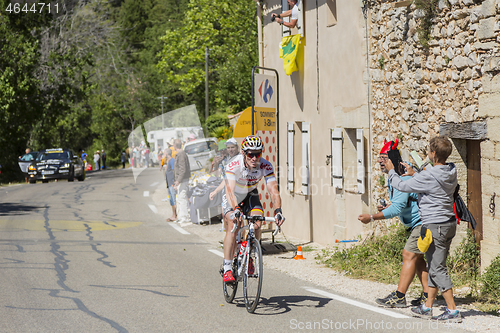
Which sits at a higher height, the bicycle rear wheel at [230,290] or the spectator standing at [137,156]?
the spectator standing at [137,156]

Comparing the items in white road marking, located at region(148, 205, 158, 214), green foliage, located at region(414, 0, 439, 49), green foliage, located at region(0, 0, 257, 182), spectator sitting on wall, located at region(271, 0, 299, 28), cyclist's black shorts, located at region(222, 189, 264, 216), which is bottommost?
white road marking, located at region(148, 205, 158, 214)

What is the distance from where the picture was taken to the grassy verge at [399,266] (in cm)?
670

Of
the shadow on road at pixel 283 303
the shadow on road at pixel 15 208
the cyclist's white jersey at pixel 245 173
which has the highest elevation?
the cyclist's white jersey at pixel 245 173

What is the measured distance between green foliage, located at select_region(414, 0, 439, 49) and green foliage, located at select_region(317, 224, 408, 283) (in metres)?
2.80

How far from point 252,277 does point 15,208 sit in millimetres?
13566

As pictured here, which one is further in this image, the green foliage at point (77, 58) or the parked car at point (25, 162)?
the green foliage at point (77, 58)

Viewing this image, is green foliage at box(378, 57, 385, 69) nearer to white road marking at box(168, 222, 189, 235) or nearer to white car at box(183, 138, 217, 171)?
white road marking at box(168, 222, 189, 235)

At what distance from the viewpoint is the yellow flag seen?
1339 cm

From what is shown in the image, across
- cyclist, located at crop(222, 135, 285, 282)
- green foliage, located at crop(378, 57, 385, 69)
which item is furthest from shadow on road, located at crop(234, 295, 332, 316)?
green foliage, located at crop(378, 57, 385, 69)

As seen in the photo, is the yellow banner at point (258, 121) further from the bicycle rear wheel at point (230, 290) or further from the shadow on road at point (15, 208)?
the shadow on road at point (15, 208)

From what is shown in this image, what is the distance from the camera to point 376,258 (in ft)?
28.8

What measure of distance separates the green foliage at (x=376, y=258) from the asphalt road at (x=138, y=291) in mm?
936

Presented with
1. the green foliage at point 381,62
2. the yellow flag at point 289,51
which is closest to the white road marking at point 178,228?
the yellow flag at point 289,51

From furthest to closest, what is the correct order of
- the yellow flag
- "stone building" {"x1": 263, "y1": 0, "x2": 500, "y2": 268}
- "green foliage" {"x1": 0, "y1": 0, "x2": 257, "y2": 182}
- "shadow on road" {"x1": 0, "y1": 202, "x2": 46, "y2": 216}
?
"green foliage" {"x1": 0, "y1": 0, "x2": 257, "y2": 182} < "shadow on road" {"x1": 0, "y1": 202, "x2": 46, "y2": 216} < the yellow flag < "stone building" {"x1": 263, "y1": 0, "x2": 500, "y2": 268}
